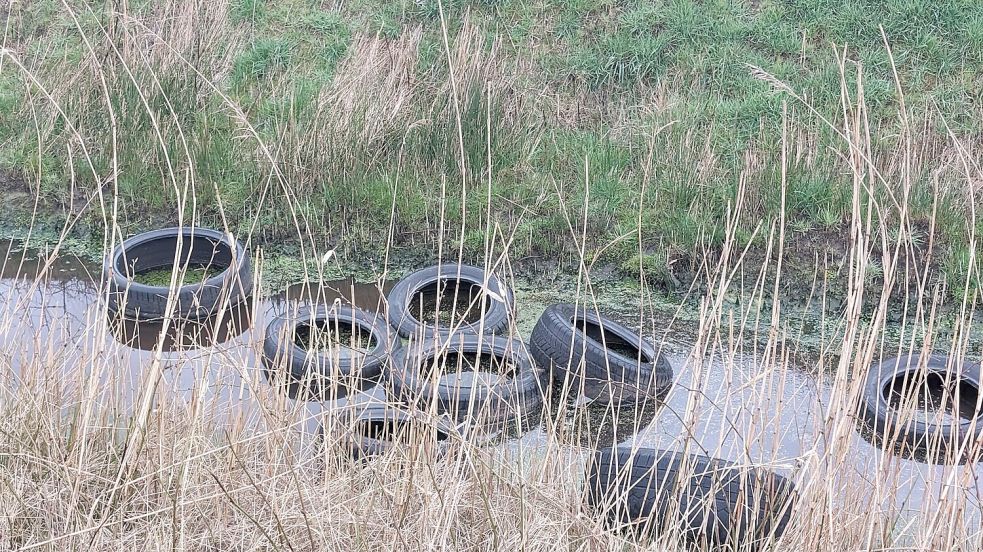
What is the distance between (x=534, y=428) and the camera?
416cm

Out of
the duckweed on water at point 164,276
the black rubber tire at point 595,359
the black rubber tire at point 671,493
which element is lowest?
the duckweed on water at point 164,276

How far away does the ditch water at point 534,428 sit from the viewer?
236 centimetres

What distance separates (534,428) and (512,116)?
9.10 feet

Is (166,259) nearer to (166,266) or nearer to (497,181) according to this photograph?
(166,266)

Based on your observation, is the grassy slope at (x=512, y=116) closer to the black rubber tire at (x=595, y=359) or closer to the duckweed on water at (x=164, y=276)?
the duckweed on water at (x=164, y=276)

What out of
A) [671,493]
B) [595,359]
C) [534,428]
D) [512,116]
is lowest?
[534,428]

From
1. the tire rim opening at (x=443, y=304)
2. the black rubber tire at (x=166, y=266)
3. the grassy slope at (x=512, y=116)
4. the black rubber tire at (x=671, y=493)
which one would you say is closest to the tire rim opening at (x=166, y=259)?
the black rubber tire at (x=166, y=266)

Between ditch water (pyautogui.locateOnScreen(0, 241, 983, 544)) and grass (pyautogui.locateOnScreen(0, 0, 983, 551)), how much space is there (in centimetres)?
3

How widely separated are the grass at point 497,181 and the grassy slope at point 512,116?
0.02 meters

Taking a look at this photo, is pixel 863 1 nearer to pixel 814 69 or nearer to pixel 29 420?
pixel 814 69

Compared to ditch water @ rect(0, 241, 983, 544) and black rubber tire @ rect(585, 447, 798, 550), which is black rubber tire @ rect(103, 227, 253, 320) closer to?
ditch water @ rect(0, 241, 983, 544)

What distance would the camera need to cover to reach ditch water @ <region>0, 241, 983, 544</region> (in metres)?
2.36

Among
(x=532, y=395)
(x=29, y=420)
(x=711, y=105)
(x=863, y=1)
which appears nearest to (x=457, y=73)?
(x=711, y=105)

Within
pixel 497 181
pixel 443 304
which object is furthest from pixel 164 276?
pixel 497 181
